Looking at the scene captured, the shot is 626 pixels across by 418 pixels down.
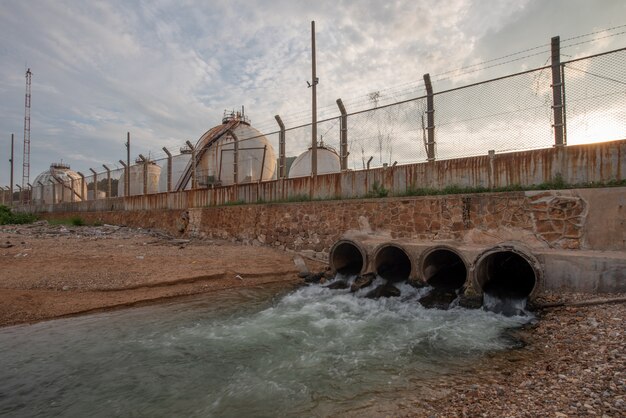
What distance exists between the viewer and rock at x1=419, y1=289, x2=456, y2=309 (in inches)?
271

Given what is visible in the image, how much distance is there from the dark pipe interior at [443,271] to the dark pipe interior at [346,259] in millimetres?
2144

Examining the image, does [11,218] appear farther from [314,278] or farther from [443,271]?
[443,271]

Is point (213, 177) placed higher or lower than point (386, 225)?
higher

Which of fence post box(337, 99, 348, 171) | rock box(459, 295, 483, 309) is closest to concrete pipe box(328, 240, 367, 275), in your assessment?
fence post box(337, 99, 348, 171)

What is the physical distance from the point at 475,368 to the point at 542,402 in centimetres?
101

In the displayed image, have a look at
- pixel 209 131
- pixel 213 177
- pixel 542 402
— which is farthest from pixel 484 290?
pixel 209 131

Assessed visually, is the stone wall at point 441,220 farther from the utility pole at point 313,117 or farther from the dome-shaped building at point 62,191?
the dome-shaped building at point 62,191

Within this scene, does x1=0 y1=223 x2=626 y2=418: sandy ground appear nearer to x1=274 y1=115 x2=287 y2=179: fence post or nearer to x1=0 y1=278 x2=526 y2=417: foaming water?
x1=0 y1=278 x2=526 y2=417: foaming water

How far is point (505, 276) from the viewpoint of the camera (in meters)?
8.18

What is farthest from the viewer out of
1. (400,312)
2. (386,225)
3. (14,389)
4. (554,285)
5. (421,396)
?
(386,225)

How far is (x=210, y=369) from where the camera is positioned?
14.1 ft

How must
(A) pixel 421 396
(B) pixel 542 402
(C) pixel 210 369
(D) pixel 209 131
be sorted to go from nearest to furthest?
(B) pixel 542 402 → (A) pixel 421 396 → (C) pixel 210 369 → (D) pixel 209 131

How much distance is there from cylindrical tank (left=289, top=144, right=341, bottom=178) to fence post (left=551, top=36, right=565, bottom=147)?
14.4 meters

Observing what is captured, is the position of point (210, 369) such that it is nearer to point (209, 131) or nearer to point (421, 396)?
point (421, 396)
